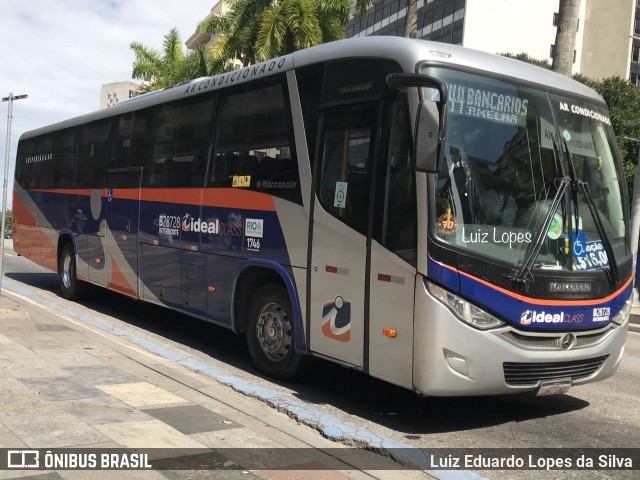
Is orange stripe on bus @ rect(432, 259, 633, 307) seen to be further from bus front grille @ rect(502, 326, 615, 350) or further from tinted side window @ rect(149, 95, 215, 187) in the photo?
tinted side window @ rect(149, 95, 215, 187)

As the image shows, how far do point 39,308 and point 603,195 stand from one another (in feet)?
29.0

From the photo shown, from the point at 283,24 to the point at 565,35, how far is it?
1163 cm

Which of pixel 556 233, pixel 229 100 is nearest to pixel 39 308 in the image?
pixel 229 100

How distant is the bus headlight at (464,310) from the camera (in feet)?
17.3

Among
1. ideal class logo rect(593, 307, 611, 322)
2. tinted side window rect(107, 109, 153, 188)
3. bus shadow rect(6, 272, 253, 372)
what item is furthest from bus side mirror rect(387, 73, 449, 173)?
tinted side window rect(107, 109, 153, 188)

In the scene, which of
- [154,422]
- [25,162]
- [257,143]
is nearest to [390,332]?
[154,422]

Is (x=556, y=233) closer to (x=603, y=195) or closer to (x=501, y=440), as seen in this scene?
(x=603, y=195)

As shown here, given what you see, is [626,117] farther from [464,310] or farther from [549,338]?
[464,310]

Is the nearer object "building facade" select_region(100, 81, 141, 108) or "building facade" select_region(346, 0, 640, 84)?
"building facade" select_region(346, 0, 640, 84)

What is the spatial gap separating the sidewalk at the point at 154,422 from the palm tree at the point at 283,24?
18.4m

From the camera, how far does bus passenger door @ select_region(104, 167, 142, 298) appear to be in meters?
10.2

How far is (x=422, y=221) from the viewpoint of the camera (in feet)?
17.5

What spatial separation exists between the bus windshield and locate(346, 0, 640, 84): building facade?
39.1 m

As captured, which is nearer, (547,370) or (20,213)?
(547,370)
